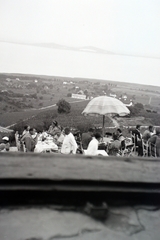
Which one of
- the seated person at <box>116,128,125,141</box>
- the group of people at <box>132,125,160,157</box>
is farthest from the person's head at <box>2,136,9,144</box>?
the group of people at <box>132,125,160,157</box>

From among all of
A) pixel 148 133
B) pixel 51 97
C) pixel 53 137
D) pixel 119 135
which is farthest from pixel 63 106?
pixel 148 133

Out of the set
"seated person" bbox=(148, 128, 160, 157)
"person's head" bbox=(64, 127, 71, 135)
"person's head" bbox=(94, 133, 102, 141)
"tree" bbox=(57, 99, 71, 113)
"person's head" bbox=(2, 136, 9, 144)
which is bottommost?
"seated person" bbox=(148, 128, 160, 157)

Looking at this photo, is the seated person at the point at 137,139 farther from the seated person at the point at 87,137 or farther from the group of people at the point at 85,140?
the seated person at the point at 87,137

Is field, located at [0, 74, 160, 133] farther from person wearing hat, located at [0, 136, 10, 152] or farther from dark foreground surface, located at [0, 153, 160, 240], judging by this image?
dark foreground surface, located at [0, 153, 160, 240]

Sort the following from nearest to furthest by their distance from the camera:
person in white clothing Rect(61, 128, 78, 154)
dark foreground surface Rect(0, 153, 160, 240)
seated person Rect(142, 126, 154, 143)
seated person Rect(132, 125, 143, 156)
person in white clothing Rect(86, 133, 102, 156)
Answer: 1. dark foreground surface Rect(0, 153, 160, 240)
2. person in white clothing Rect(86, 133, 102, 156)
3. person in white clothing Rect(61, 128, 78, 154)
4. seated person Rect(132, 125, 143, 156)
5. seated person Rect(142, 126, 154, 143)

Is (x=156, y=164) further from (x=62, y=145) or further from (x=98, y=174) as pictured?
(x=62, y=145)

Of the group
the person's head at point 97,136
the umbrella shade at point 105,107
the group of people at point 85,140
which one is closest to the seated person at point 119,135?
the group of people at point 85,140

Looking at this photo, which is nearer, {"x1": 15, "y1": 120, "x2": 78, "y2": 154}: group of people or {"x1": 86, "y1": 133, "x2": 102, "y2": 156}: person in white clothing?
{"x1": 86, "y1": 133, "x2": 102, "y2": 156}: person in white clothing
